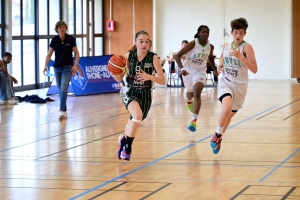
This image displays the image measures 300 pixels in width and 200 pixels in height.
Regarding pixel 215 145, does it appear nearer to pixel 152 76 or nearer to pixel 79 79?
pixel 152 76

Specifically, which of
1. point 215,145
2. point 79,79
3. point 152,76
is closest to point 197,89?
point 215,145

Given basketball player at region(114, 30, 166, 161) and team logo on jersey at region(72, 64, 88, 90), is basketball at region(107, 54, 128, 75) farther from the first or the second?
team logo on jersey at region(72, 64, 88, 90)

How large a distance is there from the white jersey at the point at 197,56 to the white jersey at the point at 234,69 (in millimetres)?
2734

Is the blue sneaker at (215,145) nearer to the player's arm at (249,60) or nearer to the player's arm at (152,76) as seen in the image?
the player's arm at (249,60)

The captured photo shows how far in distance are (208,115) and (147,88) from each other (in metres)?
5.63

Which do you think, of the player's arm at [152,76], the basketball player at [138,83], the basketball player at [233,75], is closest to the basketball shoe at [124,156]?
the basketball player at [138,83]

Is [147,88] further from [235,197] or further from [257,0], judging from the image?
[257,0]

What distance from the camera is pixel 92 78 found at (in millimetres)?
18734

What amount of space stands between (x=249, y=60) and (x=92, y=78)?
1098 cm

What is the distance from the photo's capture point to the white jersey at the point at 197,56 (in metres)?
11.2

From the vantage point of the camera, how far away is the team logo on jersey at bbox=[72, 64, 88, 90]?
1823cm

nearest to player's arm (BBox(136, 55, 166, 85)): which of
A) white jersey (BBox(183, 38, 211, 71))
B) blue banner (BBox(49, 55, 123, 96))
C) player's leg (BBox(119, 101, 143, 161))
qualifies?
player's leg (BBox(119, 101, 143, 161))

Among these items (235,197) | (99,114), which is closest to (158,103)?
(99,114)

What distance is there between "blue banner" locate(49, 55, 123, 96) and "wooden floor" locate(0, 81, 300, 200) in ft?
12.2
